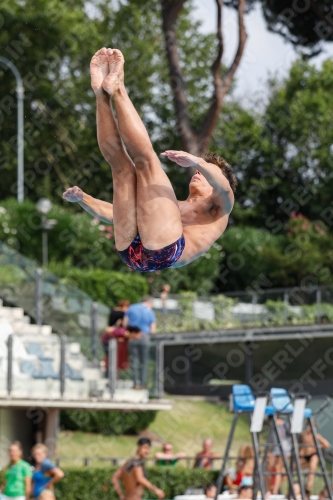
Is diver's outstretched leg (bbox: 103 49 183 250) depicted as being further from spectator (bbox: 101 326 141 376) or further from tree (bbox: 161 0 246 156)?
tree (bbox: 161 0 246 156)

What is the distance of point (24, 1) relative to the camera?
31406mm

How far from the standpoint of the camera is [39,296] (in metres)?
16.8

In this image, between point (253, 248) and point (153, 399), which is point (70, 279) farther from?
point (253, 248)

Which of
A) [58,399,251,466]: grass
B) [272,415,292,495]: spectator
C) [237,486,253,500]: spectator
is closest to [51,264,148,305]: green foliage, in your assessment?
[58,399,251,466]: grass

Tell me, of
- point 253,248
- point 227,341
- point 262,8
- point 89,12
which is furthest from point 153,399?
point 89,12

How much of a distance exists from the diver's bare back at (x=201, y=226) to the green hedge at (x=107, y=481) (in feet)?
28.9

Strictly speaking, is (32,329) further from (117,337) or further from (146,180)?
(146,180)

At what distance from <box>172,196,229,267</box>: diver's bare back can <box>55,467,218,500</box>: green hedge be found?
882 cm

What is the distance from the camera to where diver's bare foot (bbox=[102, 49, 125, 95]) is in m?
5.29

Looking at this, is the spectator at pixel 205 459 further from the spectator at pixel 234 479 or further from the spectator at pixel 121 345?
the spectator at pixel 121 345

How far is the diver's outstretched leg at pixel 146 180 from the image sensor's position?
17.5ft

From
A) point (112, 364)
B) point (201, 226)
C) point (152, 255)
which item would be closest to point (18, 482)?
point (112, 364)

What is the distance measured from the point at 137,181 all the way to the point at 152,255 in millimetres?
430

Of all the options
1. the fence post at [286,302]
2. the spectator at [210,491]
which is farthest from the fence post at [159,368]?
the fence post at [286,302]
